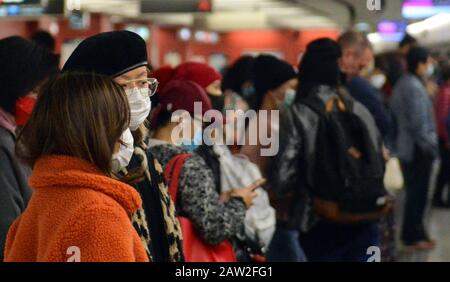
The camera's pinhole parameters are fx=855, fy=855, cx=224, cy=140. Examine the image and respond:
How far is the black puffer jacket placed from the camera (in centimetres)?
372

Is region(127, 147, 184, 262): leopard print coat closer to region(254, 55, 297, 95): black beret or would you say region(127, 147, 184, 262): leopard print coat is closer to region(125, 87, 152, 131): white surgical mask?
region(125, 87, 152, 131): white surgical mask

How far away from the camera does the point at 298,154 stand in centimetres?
376

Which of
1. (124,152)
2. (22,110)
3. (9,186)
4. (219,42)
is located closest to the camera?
(124,152)

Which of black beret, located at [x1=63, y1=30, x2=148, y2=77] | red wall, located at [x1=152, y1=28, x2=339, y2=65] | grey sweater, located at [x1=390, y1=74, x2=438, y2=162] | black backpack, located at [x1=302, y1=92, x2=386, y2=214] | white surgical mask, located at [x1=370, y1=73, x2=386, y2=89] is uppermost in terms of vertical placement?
black beret, located at [x1=63, y1=30, x2=148, y2=77]

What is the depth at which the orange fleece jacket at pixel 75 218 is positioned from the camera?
5.60 ft

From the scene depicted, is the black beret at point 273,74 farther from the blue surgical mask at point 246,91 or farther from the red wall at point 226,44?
the red wall at point 226,44

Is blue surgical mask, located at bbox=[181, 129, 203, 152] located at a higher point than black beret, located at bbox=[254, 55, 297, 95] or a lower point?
lower

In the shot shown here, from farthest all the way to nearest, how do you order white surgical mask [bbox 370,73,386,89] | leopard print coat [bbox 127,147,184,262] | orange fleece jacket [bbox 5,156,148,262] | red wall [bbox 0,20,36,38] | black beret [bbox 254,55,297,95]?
red wall [bbox 0,20,36,38] < white surgical mask [bbox 370,73,386,89] < black beret [bbox 254,55,297,95] < leopard print coat [bbox 127,147,184,262] < orange fleece jacket [bbox 5,156,148,262]

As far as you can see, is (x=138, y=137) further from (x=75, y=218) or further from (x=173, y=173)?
(x=75, y=218)

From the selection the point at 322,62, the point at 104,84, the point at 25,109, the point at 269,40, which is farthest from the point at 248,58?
the point at 269,40

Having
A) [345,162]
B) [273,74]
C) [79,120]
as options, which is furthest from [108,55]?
[273,74]

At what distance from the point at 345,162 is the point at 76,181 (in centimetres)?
208

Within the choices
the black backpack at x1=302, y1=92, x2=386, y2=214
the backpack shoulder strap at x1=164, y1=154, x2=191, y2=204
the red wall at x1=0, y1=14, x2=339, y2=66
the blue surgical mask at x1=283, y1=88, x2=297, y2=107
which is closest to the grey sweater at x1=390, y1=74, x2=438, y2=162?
the blue surgical mask at x1=283, y1=88, x2=297, y2=107

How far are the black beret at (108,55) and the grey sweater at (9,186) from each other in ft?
2.11
